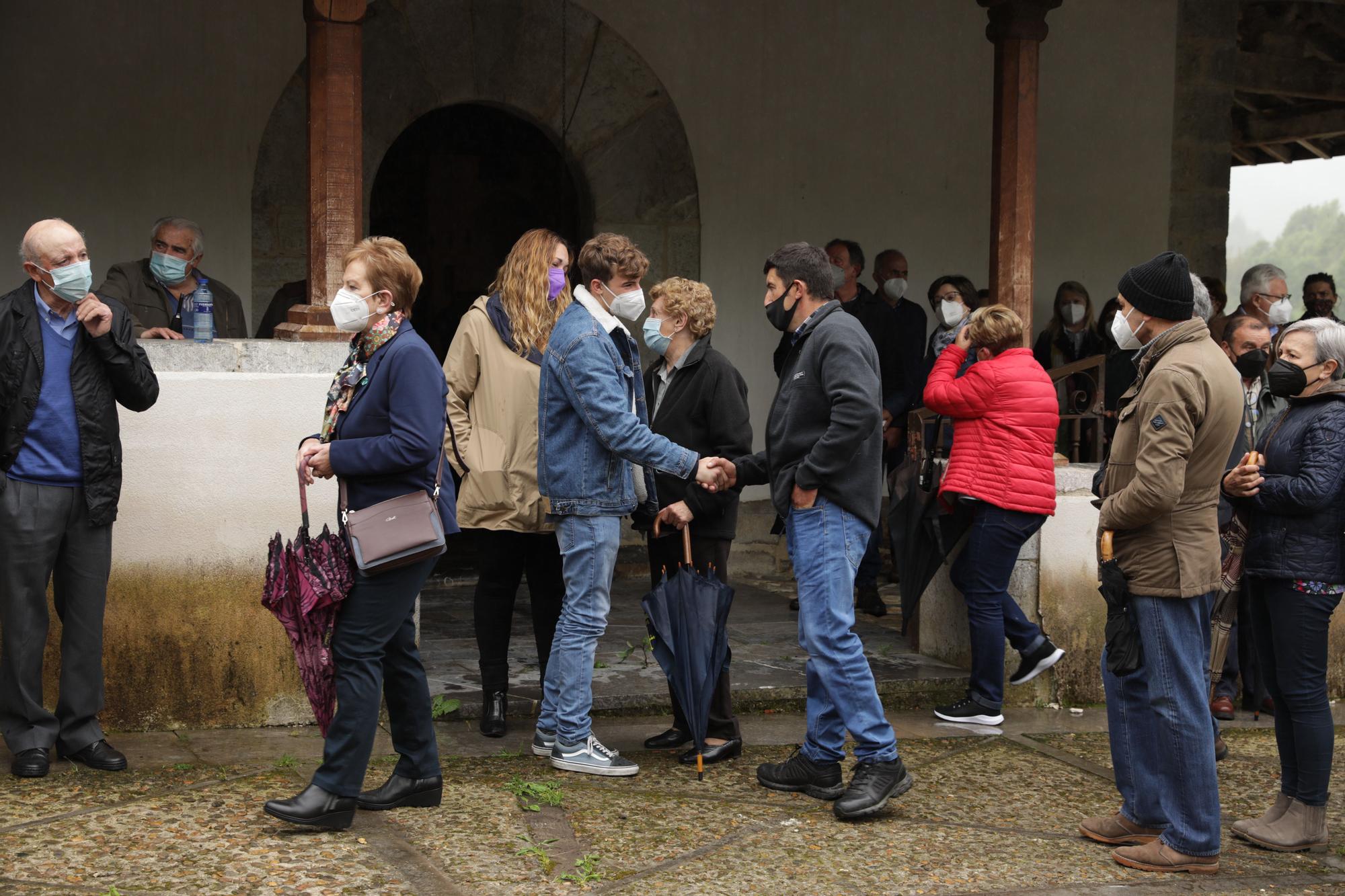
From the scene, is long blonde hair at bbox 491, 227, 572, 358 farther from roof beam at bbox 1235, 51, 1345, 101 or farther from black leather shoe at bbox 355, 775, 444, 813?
roof beam at bbox 1235, 51, 1345, 101

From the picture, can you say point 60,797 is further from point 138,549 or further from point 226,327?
point 226,327

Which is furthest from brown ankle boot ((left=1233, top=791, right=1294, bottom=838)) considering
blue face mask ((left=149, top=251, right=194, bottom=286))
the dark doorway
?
the dark doorway

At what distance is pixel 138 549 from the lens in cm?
493

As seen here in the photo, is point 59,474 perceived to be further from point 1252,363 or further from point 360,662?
point 1252,363

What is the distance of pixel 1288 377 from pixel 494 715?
109 inches

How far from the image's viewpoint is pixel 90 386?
176 inches

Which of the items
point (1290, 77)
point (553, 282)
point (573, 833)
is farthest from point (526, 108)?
point (1290, 77)

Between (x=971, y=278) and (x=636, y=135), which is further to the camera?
(x=971, y=278)

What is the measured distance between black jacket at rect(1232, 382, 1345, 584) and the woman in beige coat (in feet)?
7.25

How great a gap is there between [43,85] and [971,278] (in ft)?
16.7

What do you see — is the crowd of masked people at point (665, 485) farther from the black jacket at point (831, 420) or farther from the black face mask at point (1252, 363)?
the black face mask at point (1252, 363)

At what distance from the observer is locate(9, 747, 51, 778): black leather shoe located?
441 centimetres

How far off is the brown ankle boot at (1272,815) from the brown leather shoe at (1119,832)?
0.32 m

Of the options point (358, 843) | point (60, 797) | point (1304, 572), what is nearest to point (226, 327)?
point (60, 797)
